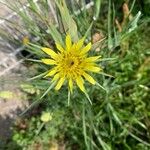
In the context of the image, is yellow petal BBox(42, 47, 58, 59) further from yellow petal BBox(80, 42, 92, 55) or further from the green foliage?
the green foliage

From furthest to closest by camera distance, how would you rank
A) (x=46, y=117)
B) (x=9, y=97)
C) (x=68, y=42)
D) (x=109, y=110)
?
(x=9, y=97), (x=46, y=117), (x=109, y=110), (x=68, y=42)

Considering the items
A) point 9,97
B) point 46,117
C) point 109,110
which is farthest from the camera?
point 9,97

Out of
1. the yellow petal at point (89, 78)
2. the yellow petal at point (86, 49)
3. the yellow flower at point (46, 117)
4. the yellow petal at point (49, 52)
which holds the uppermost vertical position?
the yellow petal at point (86, 49)

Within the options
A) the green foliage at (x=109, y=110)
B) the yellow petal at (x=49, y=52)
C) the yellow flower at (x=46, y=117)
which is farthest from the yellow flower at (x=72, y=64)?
the yellow flower at (x=46, y=117)

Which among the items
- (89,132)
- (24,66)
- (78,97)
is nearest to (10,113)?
(24,66)

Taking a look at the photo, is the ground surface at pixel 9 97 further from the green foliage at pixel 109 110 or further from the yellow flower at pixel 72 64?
the yellow flower at pixel 72 64

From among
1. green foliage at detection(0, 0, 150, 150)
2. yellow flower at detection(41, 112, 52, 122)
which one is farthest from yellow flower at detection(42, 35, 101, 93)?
yellow flower at detection(41, 112, 52, 122)

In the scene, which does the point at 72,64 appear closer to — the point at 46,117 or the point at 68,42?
the point at 68,42

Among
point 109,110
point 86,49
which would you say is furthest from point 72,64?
point 109,110
